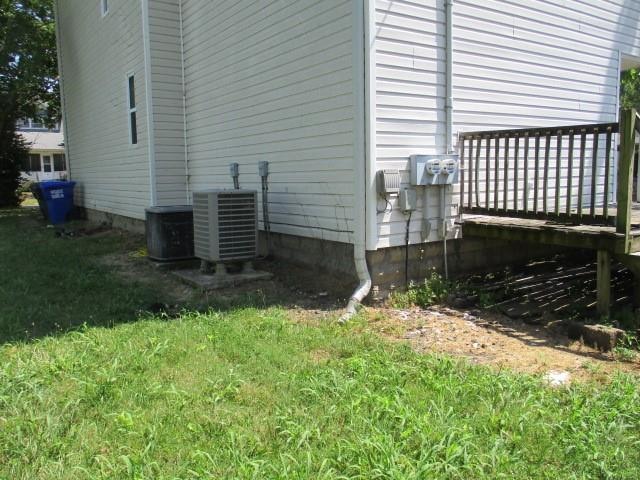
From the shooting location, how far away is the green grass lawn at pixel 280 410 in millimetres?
2516

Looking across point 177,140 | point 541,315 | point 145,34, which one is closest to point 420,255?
point 541,315

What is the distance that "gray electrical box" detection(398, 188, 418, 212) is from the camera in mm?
5465

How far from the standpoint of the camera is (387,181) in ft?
17.2

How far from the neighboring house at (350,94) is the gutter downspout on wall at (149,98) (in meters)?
0.03

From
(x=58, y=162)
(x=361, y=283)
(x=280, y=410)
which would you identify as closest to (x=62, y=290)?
(x=361, y=283)

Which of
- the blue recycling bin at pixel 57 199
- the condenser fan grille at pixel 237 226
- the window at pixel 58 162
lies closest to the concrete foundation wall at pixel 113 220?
the blue recycling bin at pixel 57 199

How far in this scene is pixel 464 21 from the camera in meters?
5.91

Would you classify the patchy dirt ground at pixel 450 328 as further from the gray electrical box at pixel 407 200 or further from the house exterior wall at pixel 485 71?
the gray electrical box at pixel 407 200

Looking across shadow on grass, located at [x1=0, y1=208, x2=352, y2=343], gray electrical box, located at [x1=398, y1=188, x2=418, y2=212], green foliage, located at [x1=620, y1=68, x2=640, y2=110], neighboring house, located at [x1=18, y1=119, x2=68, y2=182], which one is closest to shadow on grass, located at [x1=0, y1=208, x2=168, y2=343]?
shadow on grass, located at [x1=0, y1=208, x2=352, y2=343]

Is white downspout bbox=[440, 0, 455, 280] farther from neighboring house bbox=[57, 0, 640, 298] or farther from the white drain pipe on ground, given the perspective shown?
the white drain pipe on ground

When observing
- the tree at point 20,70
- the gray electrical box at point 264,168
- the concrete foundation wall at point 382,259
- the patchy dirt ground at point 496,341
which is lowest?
the patchy dirt ground at point 496,341

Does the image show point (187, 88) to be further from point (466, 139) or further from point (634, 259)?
point (634, 259)

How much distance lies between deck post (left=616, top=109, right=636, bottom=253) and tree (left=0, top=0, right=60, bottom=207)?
59.2ft

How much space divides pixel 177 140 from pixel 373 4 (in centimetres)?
524
